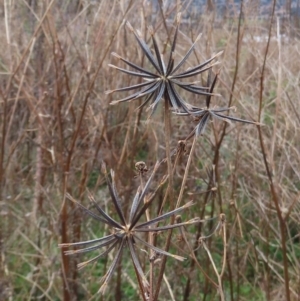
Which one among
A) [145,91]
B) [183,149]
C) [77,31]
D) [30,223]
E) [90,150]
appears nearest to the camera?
[145,91]

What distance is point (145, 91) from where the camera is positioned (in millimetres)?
839

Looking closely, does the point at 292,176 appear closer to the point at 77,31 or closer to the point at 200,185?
the point at 200,185

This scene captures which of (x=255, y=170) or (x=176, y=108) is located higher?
(x=176, y=108)

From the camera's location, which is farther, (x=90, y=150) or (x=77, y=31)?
(x=77, y=31)

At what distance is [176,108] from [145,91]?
0.16ft

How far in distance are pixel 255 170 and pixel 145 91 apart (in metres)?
2.19

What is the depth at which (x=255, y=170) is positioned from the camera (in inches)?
116

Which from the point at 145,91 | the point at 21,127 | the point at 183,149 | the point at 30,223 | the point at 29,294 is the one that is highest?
the point at 145,91

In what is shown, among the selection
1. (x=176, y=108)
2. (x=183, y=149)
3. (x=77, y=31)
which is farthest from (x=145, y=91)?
(x=77, y=31)

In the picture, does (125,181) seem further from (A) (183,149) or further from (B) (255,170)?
(A) (183,149)

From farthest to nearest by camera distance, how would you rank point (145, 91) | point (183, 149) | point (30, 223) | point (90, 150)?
point (30, 223), point (90, 150), point (183, 149), point (145, 91)

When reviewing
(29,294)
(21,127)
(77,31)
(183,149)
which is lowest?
(29,294)

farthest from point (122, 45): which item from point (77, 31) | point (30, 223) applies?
point (30, 223)

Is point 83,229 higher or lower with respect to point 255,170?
lower
